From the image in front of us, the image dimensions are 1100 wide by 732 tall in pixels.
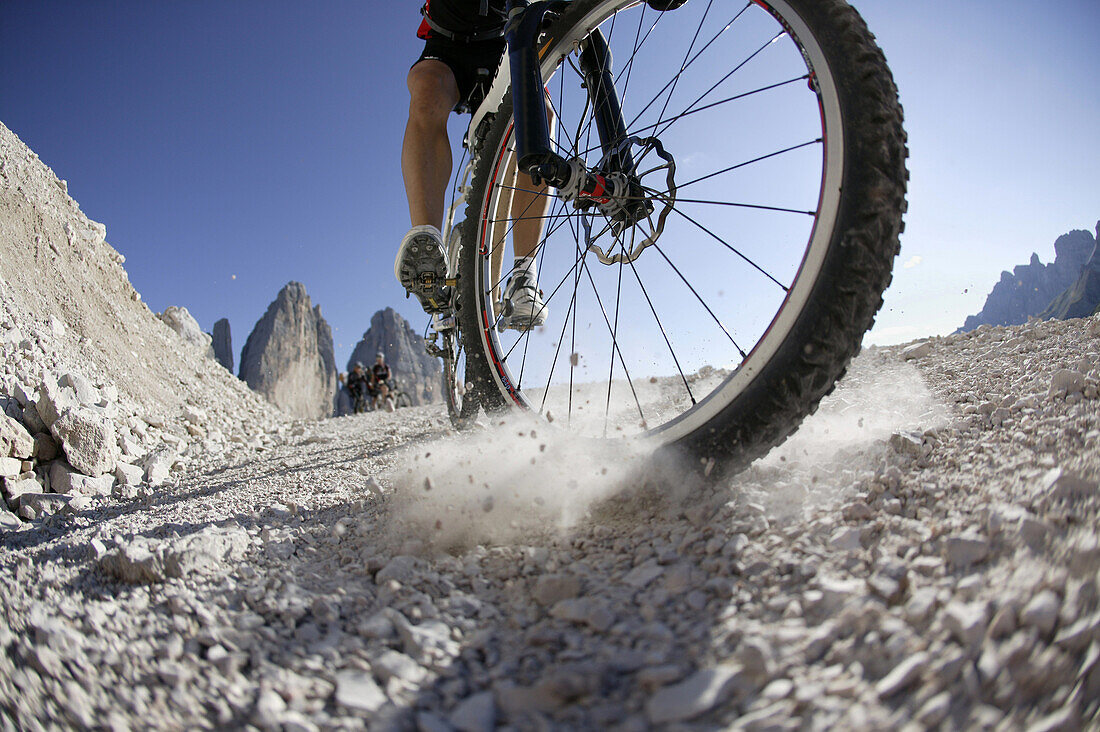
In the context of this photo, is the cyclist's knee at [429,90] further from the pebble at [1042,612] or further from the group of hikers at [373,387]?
the group of hikers at [373,387]

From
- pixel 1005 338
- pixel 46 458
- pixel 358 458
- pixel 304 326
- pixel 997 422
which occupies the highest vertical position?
pixel 304 326

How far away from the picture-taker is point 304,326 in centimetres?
4222

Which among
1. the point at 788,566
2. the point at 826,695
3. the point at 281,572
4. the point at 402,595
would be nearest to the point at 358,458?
the point at 281,572

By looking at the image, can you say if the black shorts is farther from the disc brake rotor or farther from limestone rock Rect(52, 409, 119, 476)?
limestone rock Rect(52, 409, 119, 476)

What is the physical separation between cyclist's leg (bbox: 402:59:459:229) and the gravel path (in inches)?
48.4

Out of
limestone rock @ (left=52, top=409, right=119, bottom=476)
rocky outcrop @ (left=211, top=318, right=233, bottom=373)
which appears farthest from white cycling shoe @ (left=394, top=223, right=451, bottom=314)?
rocky outcrop @ (left=211, top=318, right=233, bottom=373)

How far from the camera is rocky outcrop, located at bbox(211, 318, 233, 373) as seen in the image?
3994 centimetres

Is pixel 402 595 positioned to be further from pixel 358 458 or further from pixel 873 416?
pixel 358 458

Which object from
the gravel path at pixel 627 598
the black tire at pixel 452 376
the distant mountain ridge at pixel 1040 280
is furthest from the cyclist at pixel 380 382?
the distant mountain ridge at pixel 1040 280

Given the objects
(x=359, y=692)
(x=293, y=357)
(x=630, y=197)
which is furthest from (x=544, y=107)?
→ (x=293, y=357)

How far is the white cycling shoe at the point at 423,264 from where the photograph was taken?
1.87 m

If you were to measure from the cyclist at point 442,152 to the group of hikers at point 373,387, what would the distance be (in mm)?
9049

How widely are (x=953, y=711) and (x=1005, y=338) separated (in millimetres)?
2076

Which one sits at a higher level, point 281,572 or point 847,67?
point 847,67
